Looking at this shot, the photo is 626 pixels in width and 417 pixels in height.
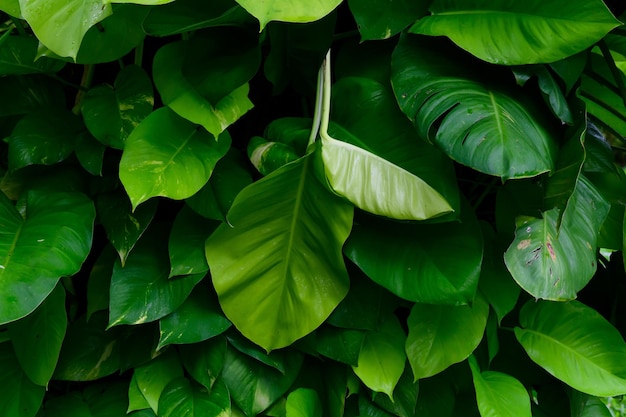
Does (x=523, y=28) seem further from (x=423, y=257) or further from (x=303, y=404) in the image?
(x=303, y=404)

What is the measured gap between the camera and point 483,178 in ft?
3.14

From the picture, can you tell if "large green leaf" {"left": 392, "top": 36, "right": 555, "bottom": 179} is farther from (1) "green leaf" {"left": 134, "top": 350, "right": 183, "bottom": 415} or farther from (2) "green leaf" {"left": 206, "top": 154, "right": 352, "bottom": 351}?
(1) "green leaf" {"left": 134, "top": 350, "right": 183, "bottom": 415}

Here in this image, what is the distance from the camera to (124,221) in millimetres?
776

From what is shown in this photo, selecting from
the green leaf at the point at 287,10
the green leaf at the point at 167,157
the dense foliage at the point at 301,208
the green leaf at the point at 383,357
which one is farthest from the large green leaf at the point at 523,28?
the green leaf at the point at 383,357

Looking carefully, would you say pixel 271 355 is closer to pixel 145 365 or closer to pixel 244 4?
pixel 145 365

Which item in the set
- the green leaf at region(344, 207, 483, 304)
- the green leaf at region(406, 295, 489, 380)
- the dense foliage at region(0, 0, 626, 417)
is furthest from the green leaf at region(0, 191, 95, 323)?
the green leaf at region(406, 295, 489, 380)

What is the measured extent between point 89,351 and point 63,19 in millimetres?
521

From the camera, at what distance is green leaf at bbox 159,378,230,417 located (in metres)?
0.82

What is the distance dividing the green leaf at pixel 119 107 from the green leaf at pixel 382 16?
33cm

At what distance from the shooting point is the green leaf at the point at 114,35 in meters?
0.70

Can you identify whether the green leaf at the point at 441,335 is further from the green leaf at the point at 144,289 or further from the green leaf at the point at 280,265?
the green leaf at the point at 144,289

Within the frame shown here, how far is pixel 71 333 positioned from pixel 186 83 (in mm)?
447

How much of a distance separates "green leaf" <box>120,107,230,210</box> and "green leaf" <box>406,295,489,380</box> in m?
0.39

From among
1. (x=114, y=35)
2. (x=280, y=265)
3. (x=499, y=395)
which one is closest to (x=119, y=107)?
(x=114, y=35)
